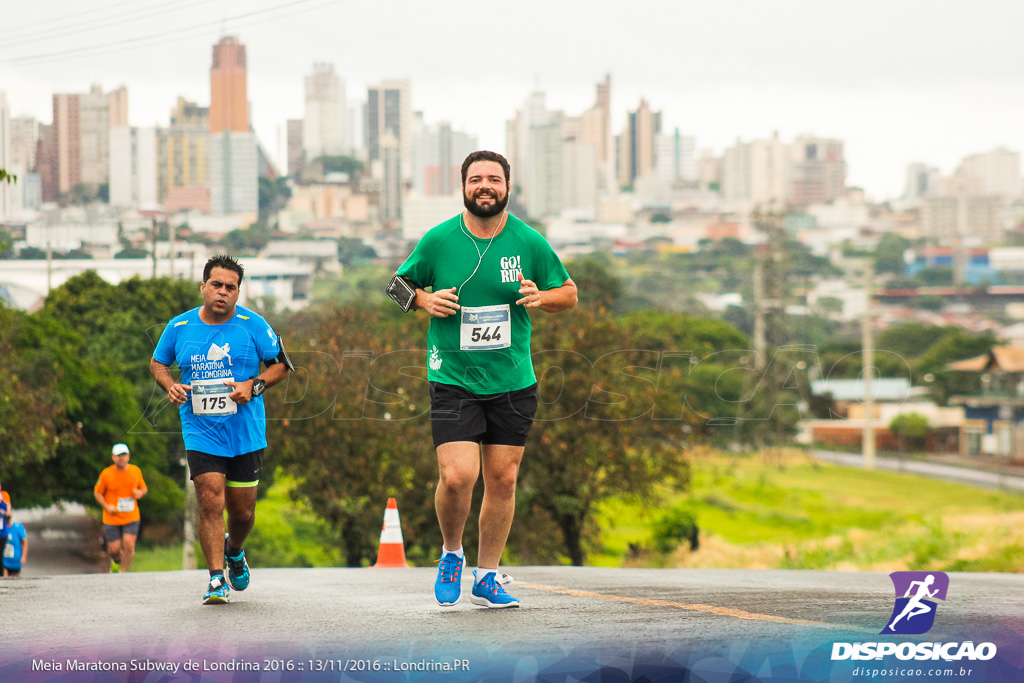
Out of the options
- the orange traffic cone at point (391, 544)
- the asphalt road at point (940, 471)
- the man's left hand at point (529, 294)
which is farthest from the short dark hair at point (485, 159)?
the asphalt road at point (940, 471)

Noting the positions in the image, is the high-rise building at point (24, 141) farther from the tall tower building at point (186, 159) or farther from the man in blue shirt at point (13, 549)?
the man in blue shirt at point (13, 549)

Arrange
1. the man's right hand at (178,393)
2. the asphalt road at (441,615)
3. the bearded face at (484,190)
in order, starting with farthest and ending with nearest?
the man's right hand at (178,393), the bearded face at (484,190), the asphalt road at (441,615)

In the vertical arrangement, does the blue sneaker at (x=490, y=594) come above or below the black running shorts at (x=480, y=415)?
below

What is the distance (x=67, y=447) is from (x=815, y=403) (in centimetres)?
7495

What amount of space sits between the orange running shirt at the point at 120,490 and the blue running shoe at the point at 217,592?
697 cm

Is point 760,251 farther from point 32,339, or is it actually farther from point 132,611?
point 132,611

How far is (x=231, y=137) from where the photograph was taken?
170625 mm

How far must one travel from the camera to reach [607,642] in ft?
15.6

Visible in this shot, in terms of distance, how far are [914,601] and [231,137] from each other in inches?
6798

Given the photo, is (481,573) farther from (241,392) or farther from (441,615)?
(241,392)

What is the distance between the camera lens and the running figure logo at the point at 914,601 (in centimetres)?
481

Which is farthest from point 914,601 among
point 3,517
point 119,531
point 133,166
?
point 133,166

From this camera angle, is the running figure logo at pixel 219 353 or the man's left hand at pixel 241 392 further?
the running figure logo at pixel 219 353

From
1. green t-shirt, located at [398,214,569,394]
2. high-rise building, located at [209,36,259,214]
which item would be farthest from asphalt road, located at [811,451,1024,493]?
green t-shirt, located at [398,214,569,394]
